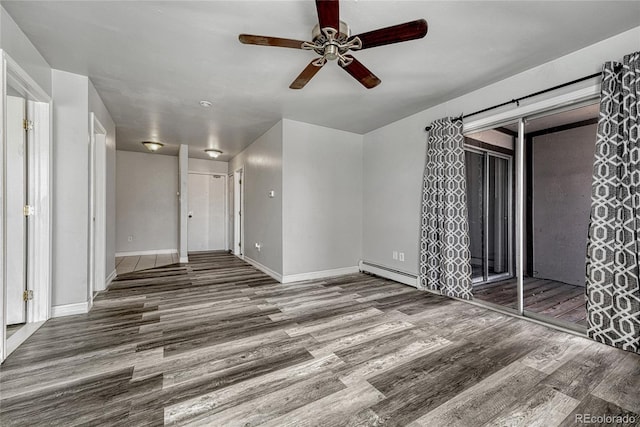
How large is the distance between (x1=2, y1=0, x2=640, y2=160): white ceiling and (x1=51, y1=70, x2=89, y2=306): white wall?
27 centimetres

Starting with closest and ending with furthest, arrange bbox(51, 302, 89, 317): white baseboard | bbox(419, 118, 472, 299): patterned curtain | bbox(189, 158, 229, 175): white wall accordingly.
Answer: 1. bbox(51, 302, 89, 317): white baseboard
2. bbox(419, 118, 472, 299): patterned curtain
3. bbox(189, 158, 229, 175): white wall

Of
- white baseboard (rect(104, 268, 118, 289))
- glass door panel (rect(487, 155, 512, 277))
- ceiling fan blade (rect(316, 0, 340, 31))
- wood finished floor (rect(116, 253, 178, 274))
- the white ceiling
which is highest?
the white ceiling

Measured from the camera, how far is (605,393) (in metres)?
1.65

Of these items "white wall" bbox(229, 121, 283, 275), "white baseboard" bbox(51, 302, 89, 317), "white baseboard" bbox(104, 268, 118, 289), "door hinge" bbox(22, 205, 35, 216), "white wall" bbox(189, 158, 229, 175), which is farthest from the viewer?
"white wall" bbox(189, 158, 229, 175)

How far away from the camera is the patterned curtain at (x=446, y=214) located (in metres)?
3.32

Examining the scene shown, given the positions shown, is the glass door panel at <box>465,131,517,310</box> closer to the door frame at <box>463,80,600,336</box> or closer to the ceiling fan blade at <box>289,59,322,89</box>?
the door frame at <box>463,80,600,336</box>

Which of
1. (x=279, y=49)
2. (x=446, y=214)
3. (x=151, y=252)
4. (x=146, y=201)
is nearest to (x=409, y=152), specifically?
(x=446, y=214)

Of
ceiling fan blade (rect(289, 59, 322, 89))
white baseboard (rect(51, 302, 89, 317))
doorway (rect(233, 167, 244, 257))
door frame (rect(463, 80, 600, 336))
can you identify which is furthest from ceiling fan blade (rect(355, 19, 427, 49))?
doorway (rect(233, 167, 244, 257))

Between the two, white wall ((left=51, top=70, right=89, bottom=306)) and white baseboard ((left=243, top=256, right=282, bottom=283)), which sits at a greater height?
white wall ((left=51, top=70, right=89, bottom=306))

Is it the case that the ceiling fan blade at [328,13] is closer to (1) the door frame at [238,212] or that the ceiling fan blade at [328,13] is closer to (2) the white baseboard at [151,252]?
(1) the door frame at [238,212]

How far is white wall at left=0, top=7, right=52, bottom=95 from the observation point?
196cm

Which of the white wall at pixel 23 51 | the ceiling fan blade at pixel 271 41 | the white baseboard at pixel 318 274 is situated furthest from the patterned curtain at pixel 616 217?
the white wall at pixel 23 51

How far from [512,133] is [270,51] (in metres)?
2.80

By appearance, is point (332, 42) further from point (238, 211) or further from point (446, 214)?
point (238, 211)
